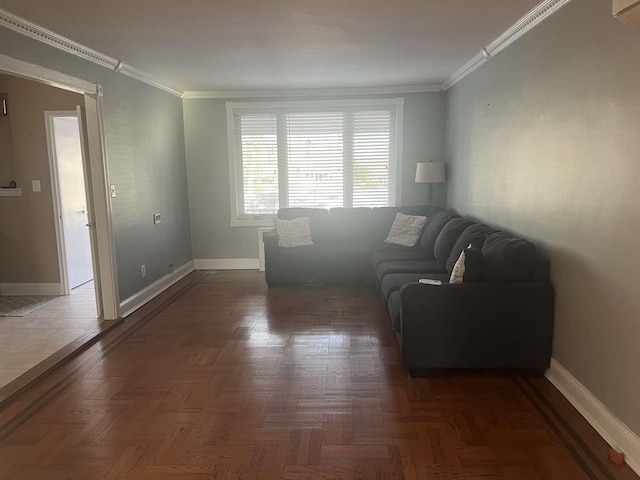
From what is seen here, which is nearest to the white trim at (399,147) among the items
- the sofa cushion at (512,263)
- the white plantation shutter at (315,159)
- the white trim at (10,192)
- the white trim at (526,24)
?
the white plantation shutter at (315,159)

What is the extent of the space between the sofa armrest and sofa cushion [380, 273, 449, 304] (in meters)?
0.68

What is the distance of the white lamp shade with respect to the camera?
18.4ft

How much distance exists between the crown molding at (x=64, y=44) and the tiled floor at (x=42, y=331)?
7.63 ft

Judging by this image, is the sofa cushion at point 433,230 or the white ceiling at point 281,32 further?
the sofa cushion at point 433,230

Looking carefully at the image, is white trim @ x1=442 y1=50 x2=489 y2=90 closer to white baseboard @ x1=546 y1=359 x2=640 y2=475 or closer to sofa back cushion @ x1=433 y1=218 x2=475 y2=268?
sofa back cushion @ x1=433 y1=218 x2=475 y2=268

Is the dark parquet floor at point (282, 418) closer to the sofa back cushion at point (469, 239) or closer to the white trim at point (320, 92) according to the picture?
the sofa back cushion at point (469, 239)

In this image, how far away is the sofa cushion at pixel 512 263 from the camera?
292 cm

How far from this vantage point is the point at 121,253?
14.3ft

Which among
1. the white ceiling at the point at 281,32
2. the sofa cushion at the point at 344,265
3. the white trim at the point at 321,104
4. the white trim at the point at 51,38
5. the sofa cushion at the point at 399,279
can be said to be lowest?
the sofa cushion at the point at 344,265

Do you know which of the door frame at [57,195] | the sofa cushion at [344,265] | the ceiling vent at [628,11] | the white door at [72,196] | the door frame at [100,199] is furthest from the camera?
the sofa cushion at [344,265]

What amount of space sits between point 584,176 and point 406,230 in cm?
290

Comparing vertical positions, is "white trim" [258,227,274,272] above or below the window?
below

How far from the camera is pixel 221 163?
20.4 feet

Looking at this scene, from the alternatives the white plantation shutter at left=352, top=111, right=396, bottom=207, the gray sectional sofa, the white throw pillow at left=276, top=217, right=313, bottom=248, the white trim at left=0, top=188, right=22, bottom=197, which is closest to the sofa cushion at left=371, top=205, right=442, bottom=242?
the white plantation shutter at left=352, top=111, right=396, bottom=207
